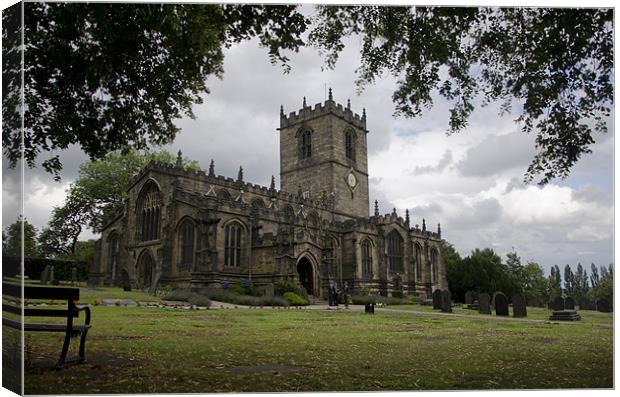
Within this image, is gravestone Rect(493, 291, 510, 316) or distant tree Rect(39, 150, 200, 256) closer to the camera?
distant tree Rect(39, 150, 200, 256)

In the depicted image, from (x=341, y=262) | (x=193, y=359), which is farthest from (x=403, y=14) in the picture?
(x=341, y=262)

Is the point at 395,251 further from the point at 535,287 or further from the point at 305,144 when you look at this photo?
the point at 305,144

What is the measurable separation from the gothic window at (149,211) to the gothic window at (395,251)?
19.2m

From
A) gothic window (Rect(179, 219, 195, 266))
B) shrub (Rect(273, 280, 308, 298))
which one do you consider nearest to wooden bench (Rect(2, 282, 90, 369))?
shrub (Rect(273, 280, 308, 298))

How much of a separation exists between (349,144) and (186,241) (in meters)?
10.2

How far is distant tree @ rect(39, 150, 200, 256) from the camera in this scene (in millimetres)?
8430

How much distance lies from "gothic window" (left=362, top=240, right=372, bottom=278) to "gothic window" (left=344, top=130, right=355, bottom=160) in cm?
1278

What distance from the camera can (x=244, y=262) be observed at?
28938 millimetres

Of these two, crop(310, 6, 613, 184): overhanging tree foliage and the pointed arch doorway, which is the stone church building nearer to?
the pointed arch doorway

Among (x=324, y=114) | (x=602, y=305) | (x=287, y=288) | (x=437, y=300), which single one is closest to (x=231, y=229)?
(x=287, y=288)

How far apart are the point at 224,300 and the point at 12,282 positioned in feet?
56.3

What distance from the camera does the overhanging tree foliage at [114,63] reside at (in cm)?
673

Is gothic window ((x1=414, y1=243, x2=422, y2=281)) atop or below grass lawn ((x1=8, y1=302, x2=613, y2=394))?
atop

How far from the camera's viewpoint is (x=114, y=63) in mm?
7156
